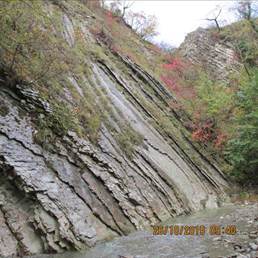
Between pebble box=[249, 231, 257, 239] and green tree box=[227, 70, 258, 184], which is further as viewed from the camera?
green tree box=[227, 70, 258, 184]

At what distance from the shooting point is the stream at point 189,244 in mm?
7234

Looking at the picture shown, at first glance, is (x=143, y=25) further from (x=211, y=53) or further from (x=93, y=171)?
(x=93, y=171)

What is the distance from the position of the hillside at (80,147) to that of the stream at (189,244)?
0.49 metres

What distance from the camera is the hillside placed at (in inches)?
334

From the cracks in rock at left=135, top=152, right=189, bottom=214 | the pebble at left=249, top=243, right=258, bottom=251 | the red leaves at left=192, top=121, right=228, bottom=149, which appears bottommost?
the pebble at left=249, top=243, right=258, bottom=251

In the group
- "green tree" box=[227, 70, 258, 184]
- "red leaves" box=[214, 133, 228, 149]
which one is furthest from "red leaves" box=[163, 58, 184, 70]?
"green tree" box=[227, 70, 258, 184]

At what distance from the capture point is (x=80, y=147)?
10891mm

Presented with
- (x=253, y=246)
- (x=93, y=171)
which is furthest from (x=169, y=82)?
(x=253, y=246)

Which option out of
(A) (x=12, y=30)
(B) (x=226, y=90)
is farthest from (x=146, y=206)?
(B) (x=226, y=90)

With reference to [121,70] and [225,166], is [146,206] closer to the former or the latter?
[225,166]

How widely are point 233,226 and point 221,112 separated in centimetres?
1102
